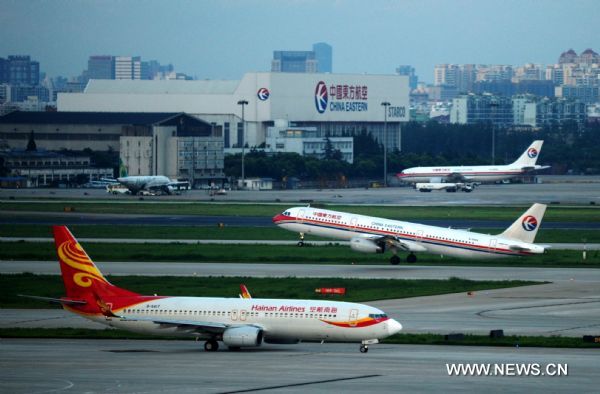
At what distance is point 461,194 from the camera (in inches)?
7761

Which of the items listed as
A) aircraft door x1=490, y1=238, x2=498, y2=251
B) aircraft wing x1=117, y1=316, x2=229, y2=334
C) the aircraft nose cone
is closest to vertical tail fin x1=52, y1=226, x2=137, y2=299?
aircraft wing x1=117, y1=316, x2=229, y2=334

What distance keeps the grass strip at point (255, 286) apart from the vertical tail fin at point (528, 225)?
8085 millimetres

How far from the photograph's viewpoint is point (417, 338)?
5650cm

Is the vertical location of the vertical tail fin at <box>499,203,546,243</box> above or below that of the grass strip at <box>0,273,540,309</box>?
above

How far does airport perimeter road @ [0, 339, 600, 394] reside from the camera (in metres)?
43.4

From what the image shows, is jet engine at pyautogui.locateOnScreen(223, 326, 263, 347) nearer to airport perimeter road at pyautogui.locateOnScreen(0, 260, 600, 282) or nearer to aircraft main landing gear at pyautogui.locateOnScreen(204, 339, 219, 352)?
aircraft main landing gear at pyautogui.locateOnScreen(204, 339, 219, 352)

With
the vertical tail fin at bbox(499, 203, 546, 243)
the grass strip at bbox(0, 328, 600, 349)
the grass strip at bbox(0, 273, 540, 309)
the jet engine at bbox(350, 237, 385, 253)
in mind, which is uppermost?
the vertical tail fin at bbox(499, 203, 546, 243)

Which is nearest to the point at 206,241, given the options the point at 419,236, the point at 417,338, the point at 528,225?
the point at 419,236

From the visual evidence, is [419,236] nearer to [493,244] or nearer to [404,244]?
[404,244]

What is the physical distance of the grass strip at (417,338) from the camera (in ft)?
179

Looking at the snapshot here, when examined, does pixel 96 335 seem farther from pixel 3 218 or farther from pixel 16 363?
pixel 3 218

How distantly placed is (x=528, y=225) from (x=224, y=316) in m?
38.8

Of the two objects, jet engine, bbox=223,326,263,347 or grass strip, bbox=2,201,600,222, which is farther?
grass strip, bbox=2,201,600,222

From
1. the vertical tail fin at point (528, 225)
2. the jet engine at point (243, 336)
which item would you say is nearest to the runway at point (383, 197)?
the vertical tail fin at point (528, 225)
